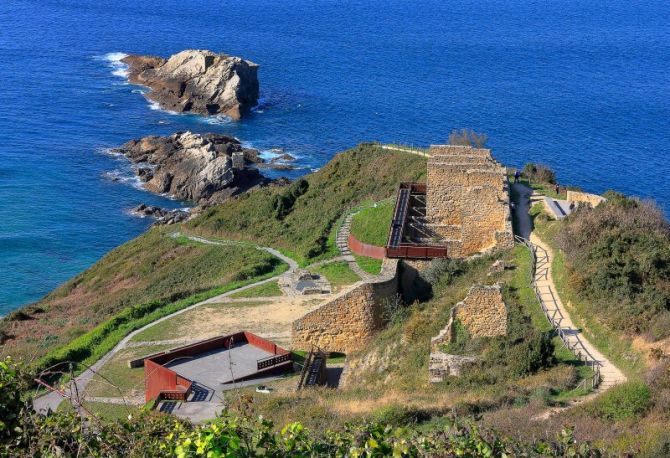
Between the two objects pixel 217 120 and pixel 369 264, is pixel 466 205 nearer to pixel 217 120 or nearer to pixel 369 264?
pixel 369 264

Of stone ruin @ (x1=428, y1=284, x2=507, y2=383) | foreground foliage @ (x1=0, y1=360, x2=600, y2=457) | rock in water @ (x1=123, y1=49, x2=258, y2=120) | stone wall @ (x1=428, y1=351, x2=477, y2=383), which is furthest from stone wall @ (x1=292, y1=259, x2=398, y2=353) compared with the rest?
rock in water @ (x1=123, y1=49, x2=258, y2=120)

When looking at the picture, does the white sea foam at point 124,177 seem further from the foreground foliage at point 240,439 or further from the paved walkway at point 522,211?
the foreground foliage at point 240,439

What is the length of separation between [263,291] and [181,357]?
8021 millimetres

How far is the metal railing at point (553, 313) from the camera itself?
2448 centimetres

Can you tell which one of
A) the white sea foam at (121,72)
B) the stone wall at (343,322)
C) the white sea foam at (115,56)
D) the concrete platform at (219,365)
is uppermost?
the white sea foam at (115,56)

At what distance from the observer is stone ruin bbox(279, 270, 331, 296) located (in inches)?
1449

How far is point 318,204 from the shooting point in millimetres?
52594

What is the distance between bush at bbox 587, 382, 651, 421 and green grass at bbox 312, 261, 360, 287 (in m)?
17.3

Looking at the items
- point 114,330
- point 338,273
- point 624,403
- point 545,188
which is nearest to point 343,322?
point 338,273

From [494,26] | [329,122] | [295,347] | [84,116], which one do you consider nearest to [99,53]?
[84,116]

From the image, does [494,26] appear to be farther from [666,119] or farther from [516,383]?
[516,383]

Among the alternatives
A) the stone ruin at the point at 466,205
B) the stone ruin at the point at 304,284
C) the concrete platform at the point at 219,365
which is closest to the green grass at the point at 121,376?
the concrete platform at the point at 219,365

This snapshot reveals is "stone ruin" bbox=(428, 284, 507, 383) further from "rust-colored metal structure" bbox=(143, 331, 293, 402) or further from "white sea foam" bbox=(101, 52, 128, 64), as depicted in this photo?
"white sea foam" bbox=(101, 52, 128, 64)

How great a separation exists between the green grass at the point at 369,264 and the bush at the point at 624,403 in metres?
17.7
